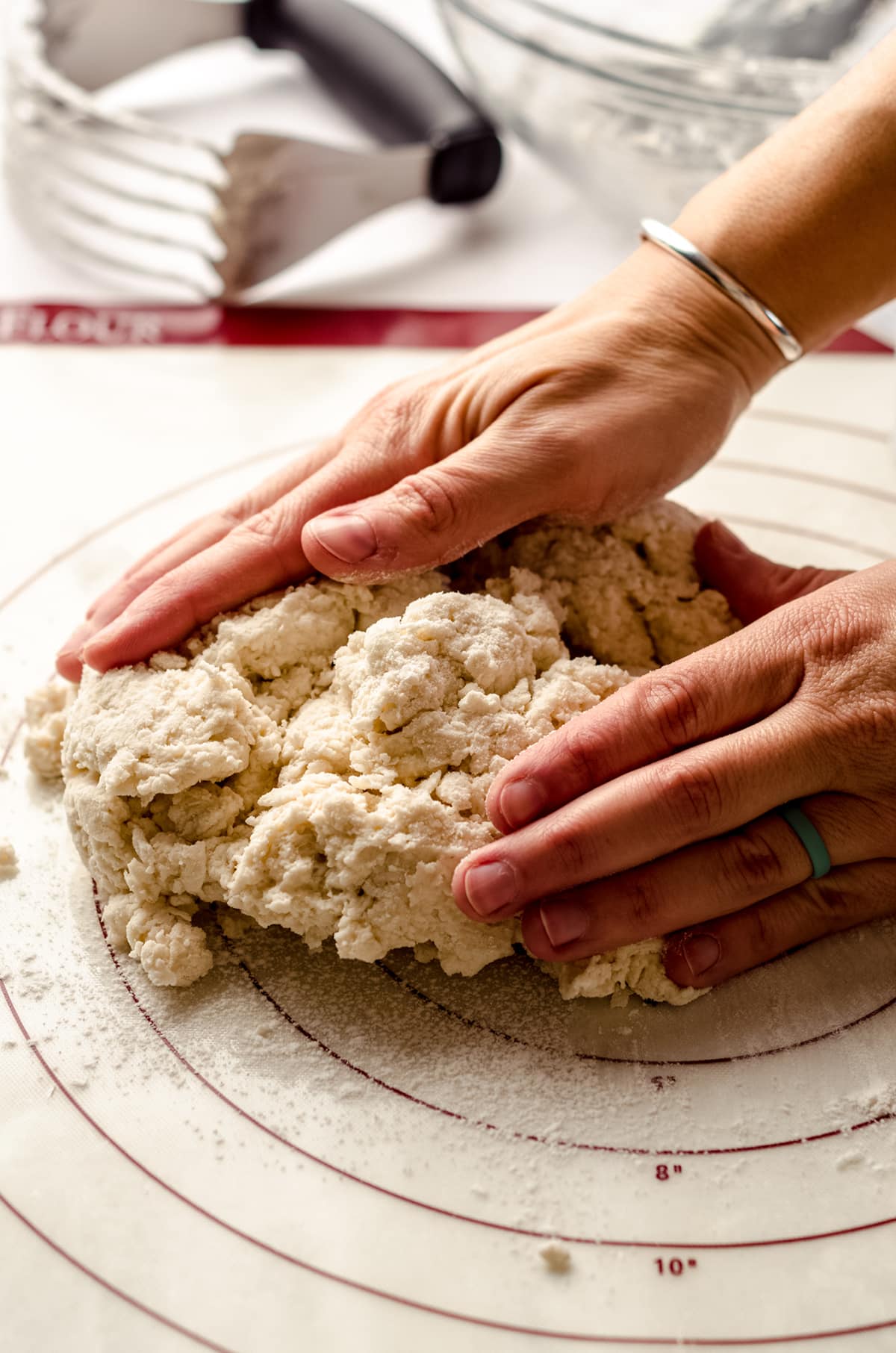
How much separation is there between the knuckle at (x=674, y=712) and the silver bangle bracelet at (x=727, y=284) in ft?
2.04

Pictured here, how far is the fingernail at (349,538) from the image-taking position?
141cm

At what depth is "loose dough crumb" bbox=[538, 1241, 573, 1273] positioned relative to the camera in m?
1.17

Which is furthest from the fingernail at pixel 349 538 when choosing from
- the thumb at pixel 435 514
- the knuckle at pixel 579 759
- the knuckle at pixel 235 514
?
the knuckle at pixel 579 759

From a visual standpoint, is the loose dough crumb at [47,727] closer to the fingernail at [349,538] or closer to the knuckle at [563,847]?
the fingernail at [349,538]

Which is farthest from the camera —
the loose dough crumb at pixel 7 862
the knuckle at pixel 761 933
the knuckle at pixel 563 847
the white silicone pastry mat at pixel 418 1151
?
the loose dough crumb at pixel 7 862

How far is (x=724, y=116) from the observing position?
7.78ft

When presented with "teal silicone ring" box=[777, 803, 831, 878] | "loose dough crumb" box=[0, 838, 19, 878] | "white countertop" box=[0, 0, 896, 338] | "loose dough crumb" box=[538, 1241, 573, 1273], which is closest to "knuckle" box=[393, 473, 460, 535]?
"teal silicone ring" box=[777, 803, 831, 878]

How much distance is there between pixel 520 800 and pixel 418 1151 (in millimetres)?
385

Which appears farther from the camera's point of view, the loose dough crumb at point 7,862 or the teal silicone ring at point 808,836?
the loose dough crumb at point 7,862

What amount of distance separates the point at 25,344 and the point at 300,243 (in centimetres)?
59

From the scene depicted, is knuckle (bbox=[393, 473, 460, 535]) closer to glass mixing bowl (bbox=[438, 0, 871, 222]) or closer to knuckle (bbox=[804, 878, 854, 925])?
knuckle (bbox=[804, 878, 854, 925])

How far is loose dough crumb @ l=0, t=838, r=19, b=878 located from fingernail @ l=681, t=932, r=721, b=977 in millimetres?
846

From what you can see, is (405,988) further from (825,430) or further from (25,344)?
(25,344)

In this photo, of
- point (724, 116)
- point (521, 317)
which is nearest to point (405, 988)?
point (521, 317)
